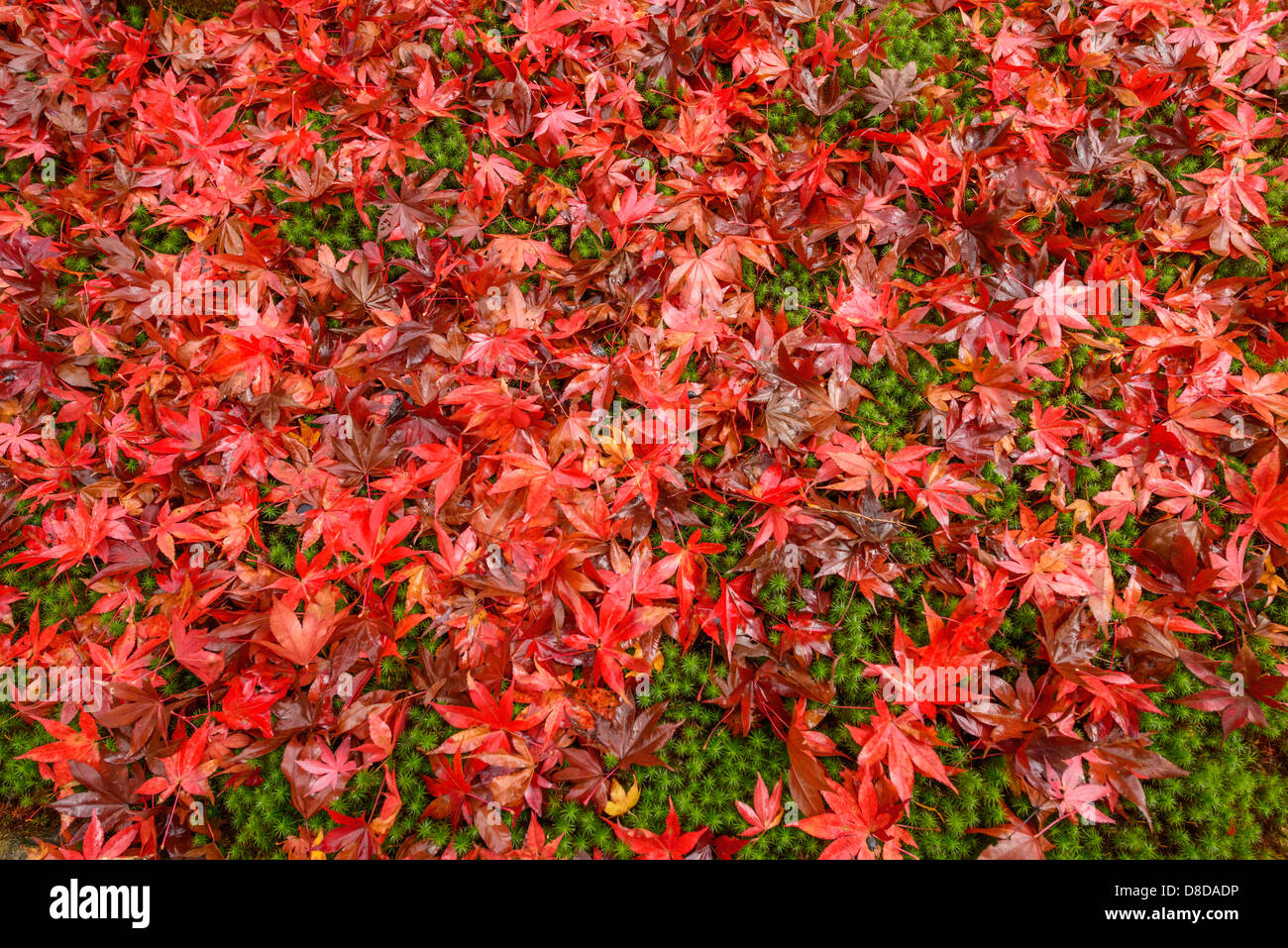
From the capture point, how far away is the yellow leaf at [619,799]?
171 centimetres

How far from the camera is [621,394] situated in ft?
6.72

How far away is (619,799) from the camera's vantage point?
172cm

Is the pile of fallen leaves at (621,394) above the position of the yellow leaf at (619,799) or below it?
above

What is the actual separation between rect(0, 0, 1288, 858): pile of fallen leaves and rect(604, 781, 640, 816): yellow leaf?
36mm

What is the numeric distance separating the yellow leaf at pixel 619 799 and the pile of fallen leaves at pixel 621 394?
0.04 meters

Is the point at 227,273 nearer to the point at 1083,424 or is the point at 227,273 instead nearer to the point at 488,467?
the point at 488,467

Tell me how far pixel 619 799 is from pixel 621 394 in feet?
3.88

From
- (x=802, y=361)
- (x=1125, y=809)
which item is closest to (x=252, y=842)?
(x=802, y=361)

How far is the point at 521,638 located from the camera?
5.89 feet

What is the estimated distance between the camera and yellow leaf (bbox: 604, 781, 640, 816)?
1.71 metres

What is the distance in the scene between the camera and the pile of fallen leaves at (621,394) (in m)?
1.76

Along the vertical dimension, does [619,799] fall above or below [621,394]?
below

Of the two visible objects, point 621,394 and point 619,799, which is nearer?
point 619,799

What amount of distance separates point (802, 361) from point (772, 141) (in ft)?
3.21
